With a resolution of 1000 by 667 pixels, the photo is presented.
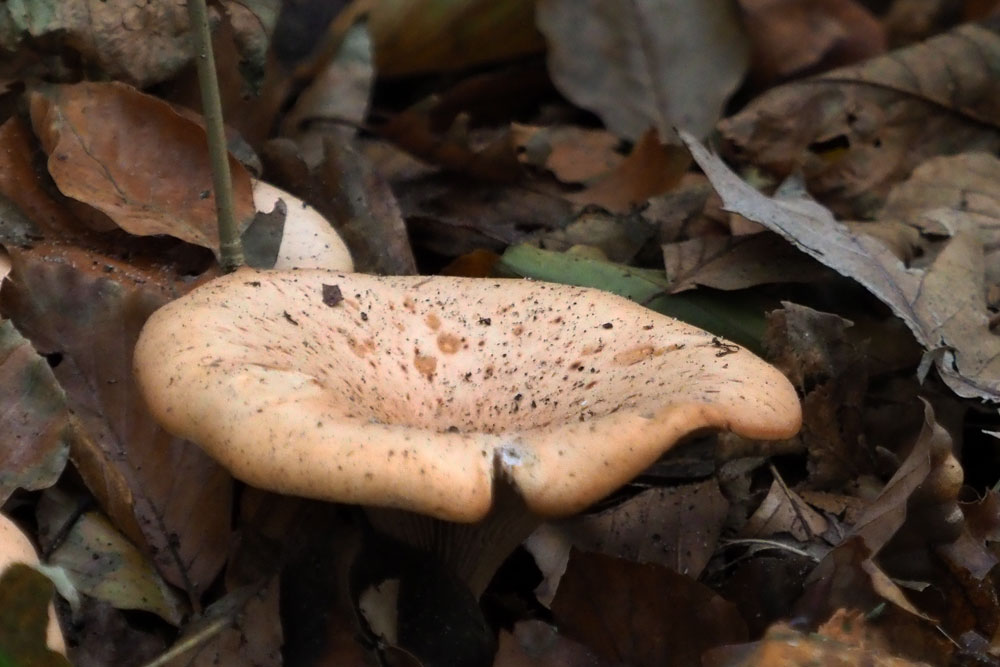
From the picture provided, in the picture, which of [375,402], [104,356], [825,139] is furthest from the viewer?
[825,139]

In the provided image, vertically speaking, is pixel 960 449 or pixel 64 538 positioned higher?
pixel 64 538

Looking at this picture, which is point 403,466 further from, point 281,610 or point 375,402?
point 281,610

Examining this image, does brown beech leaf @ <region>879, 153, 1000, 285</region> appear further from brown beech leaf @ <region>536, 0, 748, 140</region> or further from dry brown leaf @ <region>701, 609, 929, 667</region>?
dry brown leaf @ <region>701, 609, 929, 667</region>

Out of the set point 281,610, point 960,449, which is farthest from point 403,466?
point 960,449

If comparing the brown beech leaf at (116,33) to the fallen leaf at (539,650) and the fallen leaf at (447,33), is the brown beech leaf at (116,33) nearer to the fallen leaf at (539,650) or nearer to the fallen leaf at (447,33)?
the fallen leaf at (447,33)

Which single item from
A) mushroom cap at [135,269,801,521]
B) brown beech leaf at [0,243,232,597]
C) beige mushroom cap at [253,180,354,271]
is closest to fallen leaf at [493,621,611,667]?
mushroom cap at [135,269,801,521]

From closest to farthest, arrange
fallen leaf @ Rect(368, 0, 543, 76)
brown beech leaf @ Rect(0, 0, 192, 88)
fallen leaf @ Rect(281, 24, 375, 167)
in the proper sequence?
brown beech leaf @ Rect(0, 0, 192, 88), fallen leaf @ Rect(281, 24, 375, 167), fallen leaf @ Rect(368, 0, 543, 76)
